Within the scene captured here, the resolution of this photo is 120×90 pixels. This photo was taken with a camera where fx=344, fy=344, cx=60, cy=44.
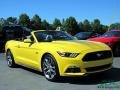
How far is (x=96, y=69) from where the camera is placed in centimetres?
897

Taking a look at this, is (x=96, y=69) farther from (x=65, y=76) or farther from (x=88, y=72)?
(x=65, y=76)

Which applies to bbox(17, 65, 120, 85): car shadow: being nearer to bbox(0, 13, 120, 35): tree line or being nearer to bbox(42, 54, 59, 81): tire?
bbox(42, 54, 59, 81): tire

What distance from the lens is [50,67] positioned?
941 cm

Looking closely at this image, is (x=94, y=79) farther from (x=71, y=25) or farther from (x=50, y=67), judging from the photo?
(x=71, y=25)

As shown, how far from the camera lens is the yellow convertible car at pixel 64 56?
28.9 ft

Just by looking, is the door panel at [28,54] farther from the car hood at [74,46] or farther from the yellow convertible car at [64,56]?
the car hood at [74,46]

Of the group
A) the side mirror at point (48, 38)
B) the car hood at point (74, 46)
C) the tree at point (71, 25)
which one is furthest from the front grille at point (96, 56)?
the tree at point (71, 25)

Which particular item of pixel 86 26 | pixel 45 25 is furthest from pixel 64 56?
pixel 86 26

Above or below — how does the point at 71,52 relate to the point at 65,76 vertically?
above

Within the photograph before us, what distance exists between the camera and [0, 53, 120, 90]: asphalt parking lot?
8516 mm

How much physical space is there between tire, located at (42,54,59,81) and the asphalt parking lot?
0.16m

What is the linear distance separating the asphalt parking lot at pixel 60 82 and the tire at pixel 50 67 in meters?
0.16

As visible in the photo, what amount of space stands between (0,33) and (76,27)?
74.5m

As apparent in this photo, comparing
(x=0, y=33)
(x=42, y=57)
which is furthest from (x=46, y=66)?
(x=0, y=33)
